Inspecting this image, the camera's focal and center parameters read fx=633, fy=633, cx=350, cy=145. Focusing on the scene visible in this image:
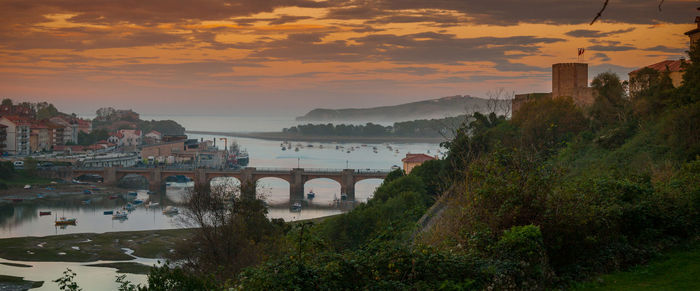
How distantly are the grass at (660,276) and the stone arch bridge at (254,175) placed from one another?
120 ft

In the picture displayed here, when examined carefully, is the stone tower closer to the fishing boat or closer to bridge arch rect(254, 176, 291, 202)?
bridge arch rect(254, 176, 291, 202)

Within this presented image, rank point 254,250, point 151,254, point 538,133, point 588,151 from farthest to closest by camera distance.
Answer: point 151,254, point 538,133, point 588,151, point 254,250

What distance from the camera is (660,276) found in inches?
190

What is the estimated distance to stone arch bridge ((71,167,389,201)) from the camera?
42.6 metres

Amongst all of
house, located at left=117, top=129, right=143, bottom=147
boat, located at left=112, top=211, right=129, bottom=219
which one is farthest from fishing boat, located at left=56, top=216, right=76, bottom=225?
house, located at left=117, top=129, right=143, bottom=147

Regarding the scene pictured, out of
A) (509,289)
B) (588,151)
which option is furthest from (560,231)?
(588,151)

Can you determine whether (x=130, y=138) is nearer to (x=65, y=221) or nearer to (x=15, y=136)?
(x=15, y=136)

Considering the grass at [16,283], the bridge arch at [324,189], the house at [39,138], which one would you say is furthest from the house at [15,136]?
the grass at [16,283]

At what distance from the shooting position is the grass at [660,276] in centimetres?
454

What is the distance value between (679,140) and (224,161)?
5739 centimetres

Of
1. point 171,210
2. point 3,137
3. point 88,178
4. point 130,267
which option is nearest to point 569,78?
point 130,267

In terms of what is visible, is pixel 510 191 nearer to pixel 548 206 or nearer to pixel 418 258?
pixel 548 206

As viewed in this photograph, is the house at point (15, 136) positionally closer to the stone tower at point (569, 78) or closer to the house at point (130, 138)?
the house at point (130, 138)

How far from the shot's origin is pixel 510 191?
200 inches
